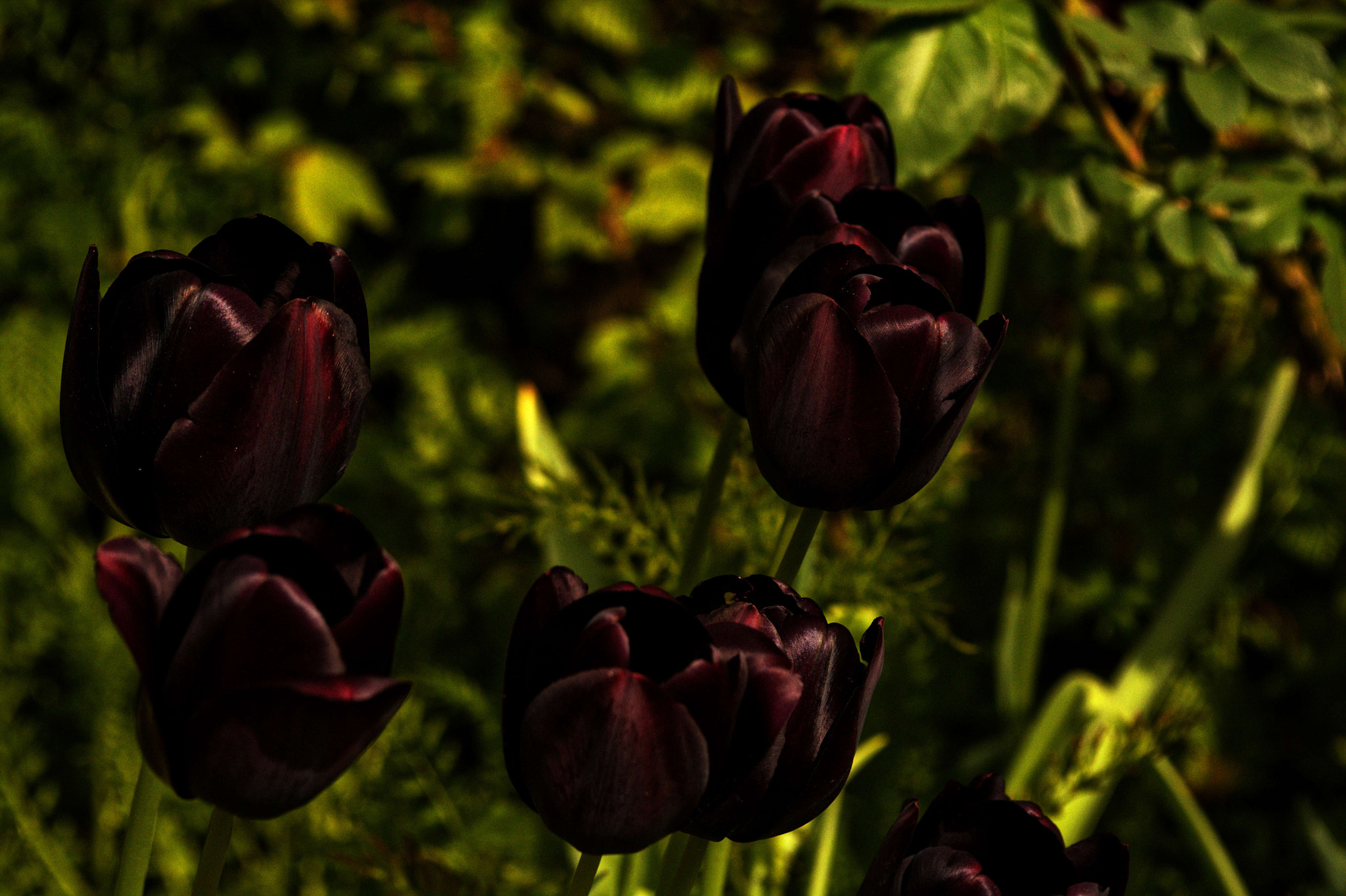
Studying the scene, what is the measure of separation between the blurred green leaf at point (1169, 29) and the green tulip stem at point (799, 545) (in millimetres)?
371

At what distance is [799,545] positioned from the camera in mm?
402

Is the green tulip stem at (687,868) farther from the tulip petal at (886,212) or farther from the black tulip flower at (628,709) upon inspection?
the tulip petal at (886,212)

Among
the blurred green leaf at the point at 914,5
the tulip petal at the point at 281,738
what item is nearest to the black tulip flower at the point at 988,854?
the tulip petal at the point at 281,738

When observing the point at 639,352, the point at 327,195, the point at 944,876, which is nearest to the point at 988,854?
the point at 944,876

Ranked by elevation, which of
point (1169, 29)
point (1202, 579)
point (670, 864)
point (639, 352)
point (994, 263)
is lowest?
point (639, 352)

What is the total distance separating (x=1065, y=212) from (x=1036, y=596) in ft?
1.24

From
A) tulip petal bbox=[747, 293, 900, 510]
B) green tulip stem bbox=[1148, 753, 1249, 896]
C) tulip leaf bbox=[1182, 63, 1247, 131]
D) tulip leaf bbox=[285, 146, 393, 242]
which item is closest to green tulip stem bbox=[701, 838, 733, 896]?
tulip petal bbox=[747, 293, 900, 510]

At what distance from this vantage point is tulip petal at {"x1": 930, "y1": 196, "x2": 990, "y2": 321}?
42 cm

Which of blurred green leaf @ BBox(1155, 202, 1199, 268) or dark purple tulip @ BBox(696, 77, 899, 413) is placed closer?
dark purple tulip @ BBox(696, 77, 899, 413)

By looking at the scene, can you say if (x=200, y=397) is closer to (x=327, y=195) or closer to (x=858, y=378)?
(x=858, y=378)

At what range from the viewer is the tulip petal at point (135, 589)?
0.89 feet

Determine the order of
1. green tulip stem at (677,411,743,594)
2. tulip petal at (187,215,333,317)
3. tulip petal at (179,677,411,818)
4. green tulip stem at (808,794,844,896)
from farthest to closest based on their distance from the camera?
green tulip stem at (808,794,844,896)
green tulip stem at (677,411,743,594)
tulip petal at (187,215,333,317)
tulip petal at (179,677,411,818)

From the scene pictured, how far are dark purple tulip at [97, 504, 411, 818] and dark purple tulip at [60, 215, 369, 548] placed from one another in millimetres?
40

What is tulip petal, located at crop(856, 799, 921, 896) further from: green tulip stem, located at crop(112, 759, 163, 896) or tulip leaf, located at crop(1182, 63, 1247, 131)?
→ tulip leaf, located at crop(1182, 63, 1247, 131)
